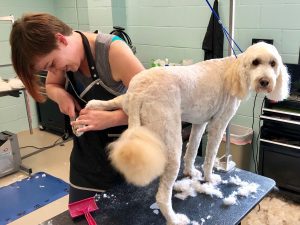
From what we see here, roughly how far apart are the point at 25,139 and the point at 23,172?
781 millimetres

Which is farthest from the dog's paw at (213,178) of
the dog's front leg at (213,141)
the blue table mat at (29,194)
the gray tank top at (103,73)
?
the blue table mat at (29,194)

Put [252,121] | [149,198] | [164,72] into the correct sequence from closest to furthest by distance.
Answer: [164,72], [149,198], [252,121]

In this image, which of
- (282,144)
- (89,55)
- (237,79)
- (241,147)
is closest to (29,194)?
(241,147)

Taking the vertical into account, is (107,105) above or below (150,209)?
above

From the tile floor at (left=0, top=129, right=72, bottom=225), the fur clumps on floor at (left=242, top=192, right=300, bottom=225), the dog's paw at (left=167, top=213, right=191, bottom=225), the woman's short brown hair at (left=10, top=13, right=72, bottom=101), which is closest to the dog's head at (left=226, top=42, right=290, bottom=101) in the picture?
the dog's paw at (left=167, top=213, right=191, bottom=225)

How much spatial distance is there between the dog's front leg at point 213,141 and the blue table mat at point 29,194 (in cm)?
152

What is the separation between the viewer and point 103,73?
1.02 m

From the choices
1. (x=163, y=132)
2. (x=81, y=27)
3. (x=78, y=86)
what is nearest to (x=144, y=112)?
(x=163, y=132)

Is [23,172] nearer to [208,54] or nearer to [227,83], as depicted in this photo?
[208,54]

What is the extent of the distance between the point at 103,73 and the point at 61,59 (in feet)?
0.48

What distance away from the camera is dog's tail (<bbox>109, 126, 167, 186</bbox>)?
72 centimetres

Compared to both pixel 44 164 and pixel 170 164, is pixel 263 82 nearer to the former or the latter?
pixel 170 164

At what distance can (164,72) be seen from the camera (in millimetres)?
832

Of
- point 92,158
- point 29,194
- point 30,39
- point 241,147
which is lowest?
point 29,194
